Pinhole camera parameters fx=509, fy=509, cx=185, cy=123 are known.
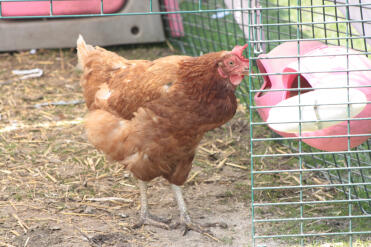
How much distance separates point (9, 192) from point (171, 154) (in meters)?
1.21

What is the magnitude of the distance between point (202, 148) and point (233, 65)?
149 centimetres

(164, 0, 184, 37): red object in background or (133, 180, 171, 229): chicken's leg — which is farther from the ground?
(164, 0, 184, 37): red object in background

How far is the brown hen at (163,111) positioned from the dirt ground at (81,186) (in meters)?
0.19

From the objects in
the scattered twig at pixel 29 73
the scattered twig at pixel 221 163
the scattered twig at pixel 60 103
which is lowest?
the scattered twig at pixel 221 163

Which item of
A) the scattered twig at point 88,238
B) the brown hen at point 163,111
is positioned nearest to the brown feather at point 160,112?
the brown hen at point 163,111

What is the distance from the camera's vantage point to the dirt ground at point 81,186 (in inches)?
114

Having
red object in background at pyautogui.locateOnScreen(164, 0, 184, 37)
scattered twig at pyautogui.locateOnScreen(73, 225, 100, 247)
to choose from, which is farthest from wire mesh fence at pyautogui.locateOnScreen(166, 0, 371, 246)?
red object in background at pyautogui.locateOnScreen(164, 0, 184, 37)

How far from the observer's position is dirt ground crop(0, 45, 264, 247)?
291 cm

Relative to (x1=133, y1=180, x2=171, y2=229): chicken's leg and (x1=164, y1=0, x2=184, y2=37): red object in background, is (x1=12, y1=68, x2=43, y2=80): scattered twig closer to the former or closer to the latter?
(x1=164, y1=0, x2=184, y2=37): red object in background

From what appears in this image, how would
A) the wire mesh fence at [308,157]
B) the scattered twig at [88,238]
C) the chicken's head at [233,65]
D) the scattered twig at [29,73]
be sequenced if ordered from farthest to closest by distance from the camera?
the scattered twig at [29,73] → the scattered twig at [88,238] → the chicken's head at [233,65] → the wire mesh fence at [308,157]

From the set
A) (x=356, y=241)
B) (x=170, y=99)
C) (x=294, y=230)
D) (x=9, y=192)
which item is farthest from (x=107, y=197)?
(x=356, y=241)

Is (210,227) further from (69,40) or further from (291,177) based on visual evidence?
(69,40)

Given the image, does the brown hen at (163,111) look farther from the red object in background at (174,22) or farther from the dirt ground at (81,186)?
the red object in background at (174,22)

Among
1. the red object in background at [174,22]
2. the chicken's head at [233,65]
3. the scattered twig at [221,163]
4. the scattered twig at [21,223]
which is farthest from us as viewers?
the red object in background at [174,22]
